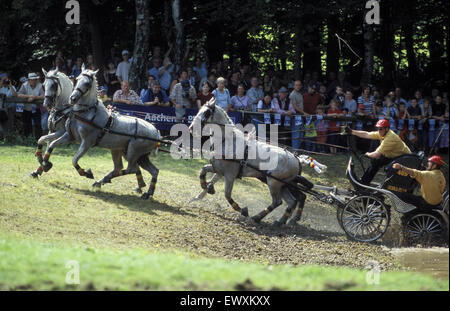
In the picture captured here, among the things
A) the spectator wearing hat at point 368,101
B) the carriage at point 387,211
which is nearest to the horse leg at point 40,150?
the carriage at point 387,211

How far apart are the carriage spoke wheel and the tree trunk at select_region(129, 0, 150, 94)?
10510 mm

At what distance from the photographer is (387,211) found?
43.9 feet

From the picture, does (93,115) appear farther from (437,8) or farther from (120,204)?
(437,8)

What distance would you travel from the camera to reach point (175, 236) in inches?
471

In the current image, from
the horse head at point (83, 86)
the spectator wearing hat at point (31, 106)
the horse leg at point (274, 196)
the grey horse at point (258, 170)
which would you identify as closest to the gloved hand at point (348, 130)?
the grey horse at point (258, 170)

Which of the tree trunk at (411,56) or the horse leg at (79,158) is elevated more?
the tree trunk at (411,56)

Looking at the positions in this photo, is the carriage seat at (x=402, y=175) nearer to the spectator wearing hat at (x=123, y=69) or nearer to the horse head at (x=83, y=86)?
the horse head at (x=83, y=86)

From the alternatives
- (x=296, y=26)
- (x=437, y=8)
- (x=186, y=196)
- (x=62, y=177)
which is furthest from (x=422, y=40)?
(x=62, y=177)

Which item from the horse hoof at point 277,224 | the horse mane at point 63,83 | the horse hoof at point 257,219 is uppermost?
the horse mane at point 63,83

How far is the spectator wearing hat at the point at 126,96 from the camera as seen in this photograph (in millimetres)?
18997

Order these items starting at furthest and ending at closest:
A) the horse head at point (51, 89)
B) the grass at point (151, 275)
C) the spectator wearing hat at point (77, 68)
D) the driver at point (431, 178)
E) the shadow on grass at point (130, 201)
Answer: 1. the spectator wearing hat at point (77, 68)
2. the horse head at point (51, 89)
3. the shadow on grass at point (130, 201)
4. the driver at point (431, 178)
5. the grass at point (151, 275)

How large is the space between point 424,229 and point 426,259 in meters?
1.35

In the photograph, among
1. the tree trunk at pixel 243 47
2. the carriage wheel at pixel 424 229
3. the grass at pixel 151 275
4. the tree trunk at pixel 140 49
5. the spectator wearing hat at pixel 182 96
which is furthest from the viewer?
the tree trunk at pixel 243 47

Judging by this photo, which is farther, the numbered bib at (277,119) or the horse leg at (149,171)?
the numbered bib at (277,119)
